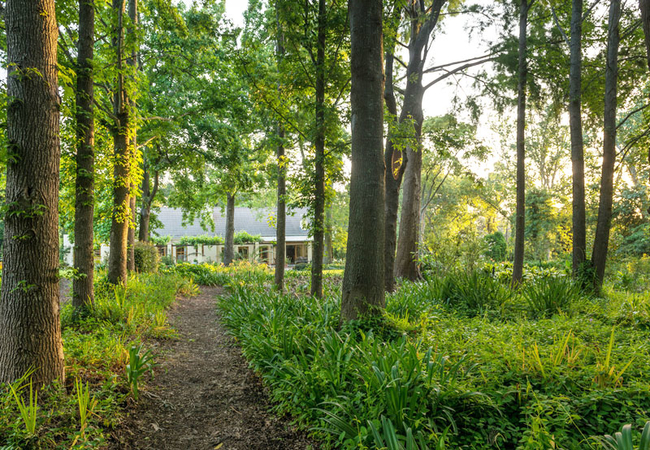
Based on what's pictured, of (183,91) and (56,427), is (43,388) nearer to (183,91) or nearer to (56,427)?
(56,427)

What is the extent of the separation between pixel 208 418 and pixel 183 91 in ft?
41.6

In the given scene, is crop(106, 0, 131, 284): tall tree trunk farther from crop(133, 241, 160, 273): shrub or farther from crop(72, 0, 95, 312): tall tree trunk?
crop(133, 241, 160, 273): shrub

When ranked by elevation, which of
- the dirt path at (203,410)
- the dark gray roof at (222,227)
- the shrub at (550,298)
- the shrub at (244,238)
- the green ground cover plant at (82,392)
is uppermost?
the dark gray roof at (222,227)

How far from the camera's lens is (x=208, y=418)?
3.43 metres

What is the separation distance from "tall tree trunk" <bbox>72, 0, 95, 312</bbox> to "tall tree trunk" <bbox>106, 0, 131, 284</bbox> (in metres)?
0.63

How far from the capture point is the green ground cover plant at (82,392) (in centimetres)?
239

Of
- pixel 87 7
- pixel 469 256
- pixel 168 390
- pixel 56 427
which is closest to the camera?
pixel 56 427

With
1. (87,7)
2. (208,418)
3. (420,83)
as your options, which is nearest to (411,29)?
(420,83)

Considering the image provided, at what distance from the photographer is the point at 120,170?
22.6ft

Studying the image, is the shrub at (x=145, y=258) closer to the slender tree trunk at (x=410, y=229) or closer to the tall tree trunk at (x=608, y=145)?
the slender tree trunk at (x=410, y=229)

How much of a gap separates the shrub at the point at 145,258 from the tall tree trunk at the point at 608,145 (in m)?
13.5

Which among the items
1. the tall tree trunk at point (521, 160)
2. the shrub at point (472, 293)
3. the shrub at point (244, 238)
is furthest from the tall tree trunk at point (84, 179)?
the shrub at point (244, 238)

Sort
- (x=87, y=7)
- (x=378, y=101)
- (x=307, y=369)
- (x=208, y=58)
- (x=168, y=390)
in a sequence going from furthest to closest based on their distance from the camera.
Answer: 1. (x=208, y=58)
2. (x=87, y=7)
3. (x=378, y=101)
4. (x=168, y=390)
5. (x=307, y=369)

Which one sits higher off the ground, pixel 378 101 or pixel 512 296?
pixel 378 101
